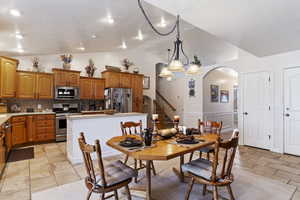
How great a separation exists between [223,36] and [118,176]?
3.14 metres

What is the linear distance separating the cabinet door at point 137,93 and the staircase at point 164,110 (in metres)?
1.95

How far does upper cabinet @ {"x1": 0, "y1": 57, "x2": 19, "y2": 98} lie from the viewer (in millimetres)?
3943

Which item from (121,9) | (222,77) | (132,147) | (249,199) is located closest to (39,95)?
(121,9)

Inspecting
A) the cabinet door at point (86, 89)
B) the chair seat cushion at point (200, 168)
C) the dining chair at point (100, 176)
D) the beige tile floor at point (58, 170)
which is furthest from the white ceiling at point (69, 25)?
the chair seat cushion at point (200, 168)

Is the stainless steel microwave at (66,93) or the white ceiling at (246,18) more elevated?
the white ceiling at (246,18)

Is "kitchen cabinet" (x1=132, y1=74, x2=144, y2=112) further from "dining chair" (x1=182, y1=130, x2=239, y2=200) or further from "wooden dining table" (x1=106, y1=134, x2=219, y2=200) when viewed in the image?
"dining chair" (x1=182, y1=130, x2=239, y2=200)

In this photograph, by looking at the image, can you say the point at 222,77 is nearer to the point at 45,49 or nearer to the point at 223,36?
the point at 223,36

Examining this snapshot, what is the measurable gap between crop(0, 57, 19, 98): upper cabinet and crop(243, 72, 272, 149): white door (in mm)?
6269

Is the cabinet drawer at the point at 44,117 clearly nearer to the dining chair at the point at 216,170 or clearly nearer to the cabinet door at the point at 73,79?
the cabinet door at the point at 73,79

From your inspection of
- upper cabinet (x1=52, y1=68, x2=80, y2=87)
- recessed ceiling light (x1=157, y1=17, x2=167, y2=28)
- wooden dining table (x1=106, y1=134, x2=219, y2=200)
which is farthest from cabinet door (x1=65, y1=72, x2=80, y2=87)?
wooden dining table (x1=106, y1=134, x2=219, y2=200)

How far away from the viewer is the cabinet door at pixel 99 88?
19.6 ft

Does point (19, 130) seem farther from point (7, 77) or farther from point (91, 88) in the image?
point (91, 88)

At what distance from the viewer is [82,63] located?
19.7 feet

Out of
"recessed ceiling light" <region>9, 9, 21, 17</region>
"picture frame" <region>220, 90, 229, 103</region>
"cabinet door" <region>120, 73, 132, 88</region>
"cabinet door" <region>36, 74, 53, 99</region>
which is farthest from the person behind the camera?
"picture frame" <region>220, 90, 229, 103</region>
